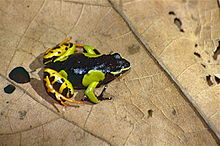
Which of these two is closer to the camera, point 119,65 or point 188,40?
point 119,65

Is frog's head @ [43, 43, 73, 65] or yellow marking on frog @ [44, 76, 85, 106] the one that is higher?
frog's head @ [43, 43, 73, 65]

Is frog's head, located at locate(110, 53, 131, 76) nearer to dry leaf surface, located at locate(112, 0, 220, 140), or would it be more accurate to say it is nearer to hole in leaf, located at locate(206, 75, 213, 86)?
dry leaf surface, located at locate(112, 0, 220, 140)

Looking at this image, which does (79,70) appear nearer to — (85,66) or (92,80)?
(85,66)

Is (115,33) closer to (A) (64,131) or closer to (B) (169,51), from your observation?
(B) (169,51)

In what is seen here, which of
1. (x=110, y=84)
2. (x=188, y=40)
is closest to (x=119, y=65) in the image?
(x=110, y=84)

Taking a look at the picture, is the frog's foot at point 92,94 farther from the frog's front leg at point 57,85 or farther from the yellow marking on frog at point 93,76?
the frog's front leg at point 57,85

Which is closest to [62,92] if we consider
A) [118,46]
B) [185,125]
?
[118,46]

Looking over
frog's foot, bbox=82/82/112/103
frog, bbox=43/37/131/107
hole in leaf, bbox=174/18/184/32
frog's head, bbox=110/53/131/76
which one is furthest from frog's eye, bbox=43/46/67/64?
hole in leaf, bbox=174/18/184/32
